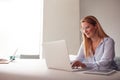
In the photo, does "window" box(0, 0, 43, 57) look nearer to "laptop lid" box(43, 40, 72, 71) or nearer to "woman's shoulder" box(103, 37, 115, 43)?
"woman's shoulder" box(103, 37, 115, 43)

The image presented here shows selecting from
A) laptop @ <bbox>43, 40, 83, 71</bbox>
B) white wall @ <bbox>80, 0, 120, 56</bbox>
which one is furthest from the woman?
white wall @ <bbox>80, 0, 120, 56</bbox>

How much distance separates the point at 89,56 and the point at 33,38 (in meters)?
1.61

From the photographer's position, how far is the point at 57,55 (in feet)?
4.52

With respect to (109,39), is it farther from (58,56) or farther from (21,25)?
(21,25)

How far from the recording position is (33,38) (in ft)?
10.6

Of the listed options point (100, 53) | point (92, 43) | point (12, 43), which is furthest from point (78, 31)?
point (100, 53)

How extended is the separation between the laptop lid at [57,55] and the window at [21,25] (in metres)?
1.77

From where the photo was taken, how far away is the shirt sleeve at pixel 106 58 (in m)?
1.46

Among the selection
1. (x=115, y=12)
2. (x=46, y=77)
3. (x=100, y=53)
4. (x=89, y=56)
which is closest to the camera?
(x=46, y=77)

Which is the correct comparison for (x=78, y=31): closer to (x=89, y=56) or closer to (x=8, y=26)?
(x=8, y=26)

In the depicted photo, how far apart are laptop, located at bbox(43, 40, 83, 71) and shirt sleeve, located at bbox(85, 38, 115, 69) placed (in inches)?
6.4

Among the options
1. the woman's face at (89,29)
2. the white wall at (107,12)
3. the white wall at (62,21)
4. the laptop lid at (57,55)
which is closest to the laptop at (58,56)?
the laptop lid at (57,55)

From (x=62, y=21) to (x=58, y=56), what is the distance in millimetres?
1865

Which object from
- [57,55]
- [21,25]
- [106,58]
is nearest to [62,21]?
[21,25]
